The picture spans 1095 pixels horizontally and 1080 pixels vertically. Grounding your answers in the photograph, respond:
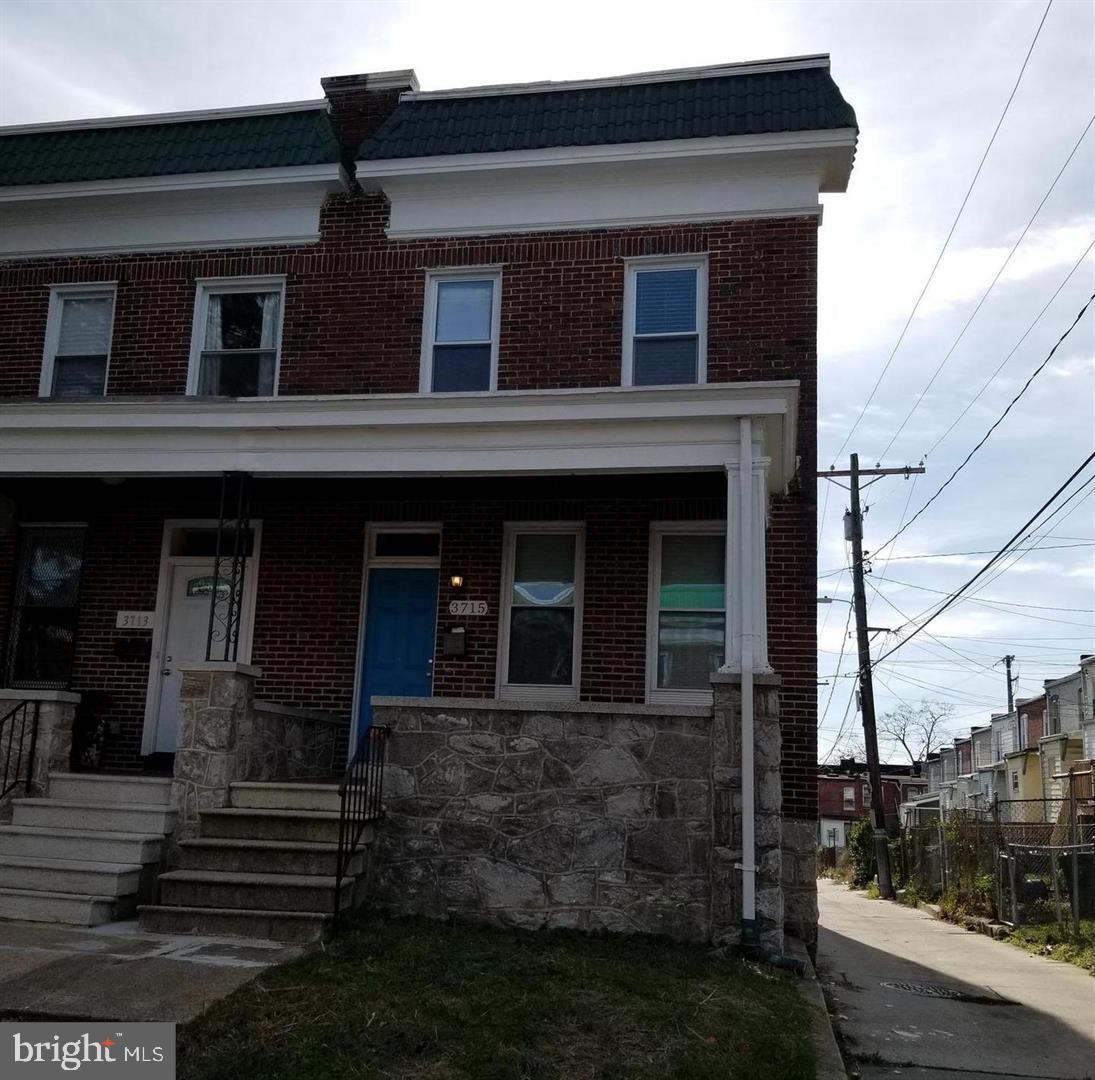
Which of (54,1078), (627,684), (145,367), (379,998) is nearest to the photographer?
(54,1078)

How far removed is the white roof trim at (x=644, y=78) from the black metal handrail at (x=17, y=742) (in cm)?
729

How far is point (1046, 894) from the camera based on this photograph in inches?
572

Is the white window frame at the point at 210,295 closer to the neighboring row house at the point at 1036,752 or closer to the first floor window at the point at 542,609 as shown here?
the first floor window at the point at 542,609

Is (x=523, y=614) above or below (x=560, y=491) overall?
below

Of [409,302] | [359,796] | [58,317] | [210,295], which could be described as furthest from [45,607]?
[359,796]

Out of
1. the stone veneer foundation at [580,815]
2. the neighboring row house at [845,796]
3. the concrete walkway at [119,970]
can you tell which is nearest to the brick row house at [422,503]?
the stone veneer foundation at [580,815]

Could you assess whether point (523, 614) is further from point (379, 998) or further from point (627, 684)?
point (379, 998)

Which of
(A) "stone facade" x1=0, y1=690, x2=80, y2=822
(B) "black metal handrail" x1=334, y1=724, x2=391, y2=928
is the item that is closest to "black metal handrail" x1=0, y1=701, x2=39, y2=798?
(A) "stone facade" x1=0, y1=690, x2=80, y2=822

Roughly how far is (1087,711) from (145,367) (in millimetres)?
26578

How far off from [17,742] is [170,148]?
6.62m

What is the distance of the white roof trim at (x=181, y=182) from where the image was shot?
11734mm

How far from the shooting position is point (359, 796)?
8.05 metres

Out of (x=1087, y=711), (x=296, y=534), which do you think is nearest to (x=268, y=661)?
(x=296, y=534)

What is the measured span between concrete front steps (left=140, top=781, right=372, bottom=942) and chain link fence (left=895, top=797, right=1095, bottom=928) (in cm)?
865
